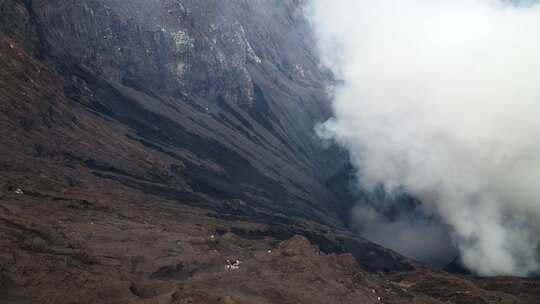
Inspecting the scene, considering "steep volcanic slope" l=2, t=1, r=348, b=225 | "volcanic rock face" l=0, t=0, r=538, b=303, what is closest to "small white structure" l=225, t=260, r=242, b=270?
"volcanic rock face" l=0, t=0, r=538, b=303

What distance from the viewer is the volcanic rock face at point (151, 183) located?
5003cm

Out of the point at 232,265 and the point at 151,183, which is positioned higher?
the point at 151,183

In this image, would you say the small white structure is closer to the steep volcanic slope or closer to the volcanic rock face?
the volcanic rock face

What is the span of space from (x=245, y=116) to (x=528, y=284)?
402 feet

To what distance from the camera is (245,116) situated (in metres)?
198

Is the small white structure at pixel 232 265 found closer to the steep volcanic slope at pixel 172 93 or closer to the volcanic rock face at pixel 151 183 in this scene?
the volcanic rock face at pixel 151 183

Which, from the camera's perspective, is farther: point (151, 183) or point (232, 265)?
point (151, 183)

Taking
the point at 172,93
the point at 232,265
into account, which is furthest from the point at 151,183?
the point at 172,93

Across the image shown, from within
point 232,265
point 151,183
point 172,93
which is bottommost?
point 232,265

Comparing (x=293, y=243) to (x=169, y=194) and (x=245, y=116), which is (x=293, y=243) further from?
(x=245, y=116)

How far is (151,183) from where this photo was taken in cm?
10088

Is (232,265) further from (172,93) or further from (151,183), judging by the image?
(172,93)

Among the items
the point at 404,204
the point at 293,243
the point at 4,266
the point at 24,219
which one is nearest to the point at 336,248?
the point at 293,243

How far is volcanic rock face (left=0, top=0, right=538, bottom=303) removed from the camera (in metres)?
50.0
